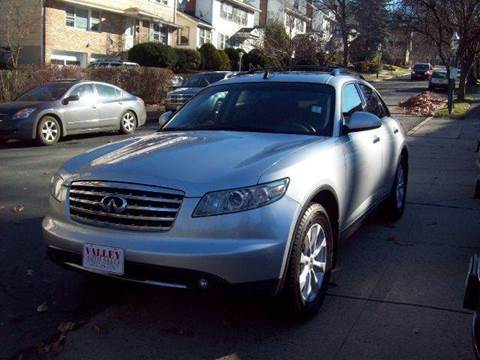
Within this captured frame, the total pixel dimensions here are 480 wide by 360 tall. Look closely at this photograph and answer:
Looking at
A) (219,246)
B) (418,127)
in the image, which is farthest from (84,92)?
(219,246)

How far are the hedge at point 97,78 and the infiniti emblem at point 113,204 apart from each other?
623 inches

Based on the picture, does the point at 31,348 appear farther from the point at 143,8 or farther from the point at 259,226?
the point at 143,8

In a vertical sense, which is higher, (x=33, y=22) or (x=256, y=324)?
(x=33, y=22)

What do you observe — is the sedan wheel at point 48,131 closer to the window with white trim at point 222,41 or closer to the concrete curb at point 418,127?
the concrete curb at point 418,127

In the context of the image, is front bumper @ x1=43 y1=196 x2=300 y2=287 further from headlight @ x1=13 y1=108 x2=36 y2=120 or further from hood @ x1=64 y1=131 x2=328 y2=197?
headlight @ x1=13 y1=108 x2=36 y2=120

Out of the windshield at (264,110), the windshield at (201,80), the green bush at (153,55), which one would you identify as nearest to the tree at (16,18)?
the green bush at (153,55)

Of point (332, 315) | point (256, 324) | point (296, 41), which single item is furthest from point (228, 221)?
point (296, 41)

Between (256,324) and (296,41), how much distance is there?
3004 centimetres

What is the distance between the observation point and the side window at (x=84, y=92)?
A: 14.1 m

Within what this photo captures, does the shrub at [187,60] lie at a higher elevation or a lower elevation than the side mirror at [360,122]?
higher

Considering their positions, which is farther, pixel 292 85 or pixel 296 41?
pixel 296 41

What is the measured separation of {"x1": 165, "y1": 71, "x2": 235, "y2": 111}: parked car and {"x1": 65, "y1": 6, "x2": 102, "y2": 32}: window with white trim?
18976mm

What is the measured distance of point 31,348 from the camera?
3.59 meters

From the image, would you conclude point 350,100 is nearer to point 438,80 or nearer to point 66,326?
point 66,326
